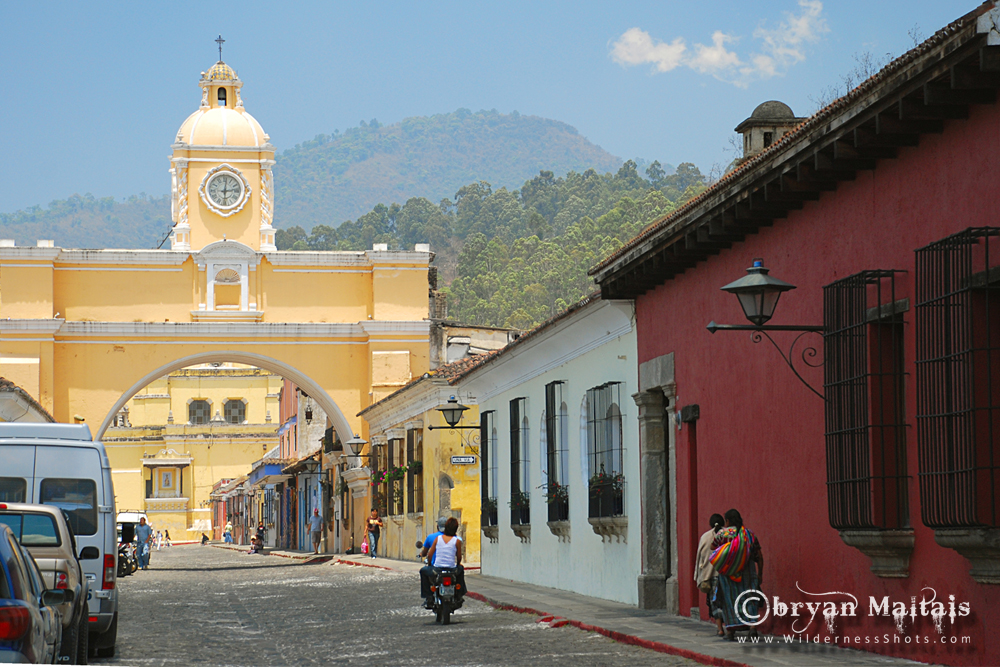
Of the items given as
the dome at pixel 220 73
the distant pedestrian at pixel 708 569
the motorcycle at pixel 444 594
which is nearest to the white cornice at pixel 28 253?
the dome at pixel 220 73

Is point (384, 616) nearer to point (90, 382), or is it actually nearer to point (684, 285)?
point (684, 285)

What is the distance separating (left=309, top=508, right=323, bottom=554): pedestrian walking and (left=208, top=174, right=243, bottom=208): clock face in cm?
1293

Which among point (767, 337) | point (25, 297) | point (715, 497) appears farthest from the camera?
point (25, 297)

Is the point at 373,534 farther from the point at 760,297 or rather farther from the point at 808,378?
the point at 760,297

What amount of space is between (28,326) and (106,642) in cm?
2731

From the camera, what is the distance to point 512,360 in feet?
72.6

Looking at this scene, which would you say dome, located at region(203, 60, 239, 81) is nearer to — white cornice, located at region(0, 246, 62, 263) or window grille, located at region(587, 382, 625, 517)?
white cornice, located at region(0, 246, 62, 263)

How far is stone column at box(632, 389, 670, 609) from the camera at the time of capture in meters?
15.7

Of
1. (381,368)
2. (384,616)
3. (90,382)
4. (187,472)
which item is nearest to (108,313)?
(90,382)

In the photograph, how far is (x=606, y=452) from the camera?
685 inches

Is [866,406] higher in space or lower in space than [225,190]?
lower

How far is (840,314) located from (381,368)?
3062 cm

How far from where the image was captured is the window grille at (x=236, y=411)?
276ft

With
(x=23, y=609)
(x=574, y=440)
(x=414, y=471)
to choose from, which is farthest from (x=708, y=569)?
(x=414, y=471)
